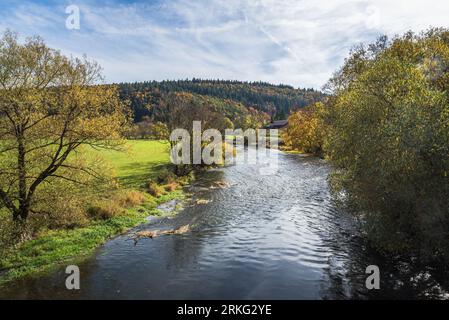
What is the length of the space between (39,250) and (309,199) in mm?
26090

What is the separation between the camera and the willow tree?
2128cm

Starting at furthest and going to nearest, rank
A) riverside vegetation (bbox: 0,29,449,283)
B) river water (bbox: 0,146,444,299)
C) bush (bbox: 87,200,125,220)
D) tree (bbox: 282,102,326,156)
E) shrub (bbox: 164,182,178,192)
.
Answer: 1. tree (bbox: 282,102,326,156)
2. shrub (bbox: 164,182,178,192)
3. bush (bbox: 87,200,125,220)
4. riverside vegetation (bbox: 0,29,449,283)
5. river water (bbox: 0,146,444,299)

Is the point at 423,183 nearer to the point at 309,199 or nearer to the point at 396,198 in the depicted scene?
the point at 396,198

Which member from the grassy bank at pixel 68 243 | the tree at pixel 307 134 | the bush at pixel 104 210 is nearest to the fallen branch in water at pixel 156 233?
the grassy bank at pixel 68 243

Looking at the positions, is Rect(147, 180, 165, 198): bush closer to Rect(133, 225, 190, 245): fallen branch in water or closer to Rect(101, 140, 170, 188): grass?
Rect(101, 140, 170, 188): grass

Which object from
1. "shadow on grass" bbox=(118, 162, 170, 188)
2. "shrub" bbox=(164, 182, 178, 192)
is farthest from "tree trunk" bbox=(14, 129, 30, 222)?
"shrub" bbox=(164, 182, 178, 192)

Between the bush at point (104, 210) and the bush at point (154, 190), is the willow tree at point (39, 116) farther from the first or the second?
the bush at point (154, 190)

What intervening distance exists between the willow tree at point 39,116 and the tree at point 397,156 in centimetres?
1697

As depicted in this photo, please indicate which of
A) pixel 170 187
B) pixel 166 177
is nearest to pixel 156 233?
pixel 170 187

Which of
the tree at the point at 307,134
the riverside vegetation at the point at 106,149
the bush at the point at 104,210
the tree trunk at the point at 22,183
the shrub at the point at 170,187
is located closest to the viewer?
the riverside vegetation at the point at 106,149

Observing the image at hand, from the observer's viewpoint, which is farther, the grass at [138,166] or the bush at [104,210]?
the grass at [138,166]

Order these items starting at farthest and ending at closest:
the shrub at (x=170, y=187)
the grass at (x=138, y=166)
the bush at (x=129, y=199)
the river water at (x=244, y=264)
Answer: the grass at (x=138, y=166) < the shrub at (x=170, y=187) < the bush at (x=129, y=199) < the river water at (x=244, y=264)

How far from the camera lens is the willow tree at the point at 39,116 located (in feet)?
69.8
